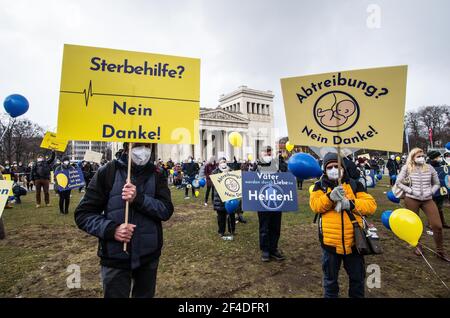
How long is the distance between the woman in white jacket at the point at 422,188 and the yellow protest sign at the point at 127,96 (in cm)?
442

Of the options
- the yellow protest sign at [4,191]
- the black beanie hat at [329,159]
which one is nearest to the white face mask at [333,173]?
the black beanie hat at [329,159]

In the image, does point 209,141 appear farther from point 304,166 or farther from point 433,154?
point 304,166

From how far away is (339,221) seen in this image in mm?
2670

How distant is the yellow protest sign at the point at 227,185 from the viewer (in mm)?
5867

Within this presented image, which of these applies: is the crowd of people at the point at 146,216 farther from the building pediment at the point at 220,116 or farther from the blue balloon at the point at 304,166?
the building pediment at the point at 220,116

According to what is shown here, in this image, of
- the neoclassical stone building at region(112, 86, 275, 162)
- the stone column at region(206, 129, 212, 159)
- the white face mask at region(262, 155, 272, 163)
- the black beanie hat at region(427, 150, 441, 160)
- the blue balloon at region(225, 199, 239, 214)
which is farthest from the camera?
the stone column at region(206, 129, 212, 159)

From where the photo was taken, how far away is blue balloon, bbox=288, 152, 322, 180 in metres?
3.99

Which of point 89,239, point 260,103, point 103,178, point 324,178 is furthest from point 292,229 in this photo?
point 260,103

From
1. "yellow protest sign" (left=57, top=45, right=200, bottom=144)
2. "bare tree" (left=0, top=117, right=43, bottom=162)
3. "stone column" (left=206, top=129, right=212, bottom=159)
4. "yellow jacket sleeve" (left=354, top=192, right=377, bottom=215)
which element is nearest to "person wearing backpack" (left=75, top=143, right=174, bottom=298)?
"yellow protest sign" (left=57, top=45, right=200, bottom=144)

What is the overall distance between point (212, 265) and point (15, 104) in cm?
602

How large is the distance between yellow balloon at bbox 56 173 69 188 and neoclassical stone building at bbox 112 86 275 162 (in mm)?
44690

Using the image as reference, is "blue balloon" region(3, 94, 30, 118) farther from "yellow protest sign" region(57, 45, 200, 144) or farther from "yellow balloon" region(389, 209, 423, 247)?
"yellow balloon" region(389, 209, 423, 247)
